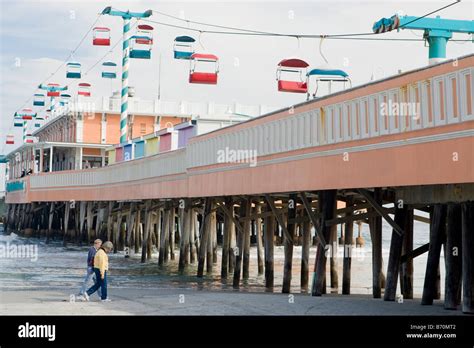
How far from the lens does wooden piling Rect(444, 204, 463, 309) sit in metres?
15.3

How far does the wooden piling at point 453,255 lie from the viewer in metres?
15.3

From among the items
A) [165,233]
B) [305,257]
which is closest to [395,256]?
[305,257]

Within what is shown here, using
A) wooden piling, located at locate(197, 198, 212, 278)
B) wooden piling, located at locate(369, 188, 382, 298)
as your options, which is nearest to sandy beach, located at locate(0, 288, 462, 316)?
wooden piling, located at locate(369, 188, 382, 298)

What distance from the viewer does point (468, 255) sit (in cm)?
1441

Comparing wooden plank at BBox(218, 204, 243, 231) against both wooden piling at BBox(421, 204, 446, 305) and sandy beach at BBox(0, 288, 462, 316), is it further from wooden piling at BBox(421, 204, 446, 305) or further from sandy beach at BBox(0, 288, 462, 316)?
wooden piling at BBox(421, 204, 446, 305)

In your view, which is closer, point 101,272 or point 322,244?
point 101,272

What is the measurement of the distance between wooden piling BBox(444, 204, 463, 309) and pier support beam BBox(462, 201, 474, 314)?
63 centimetres

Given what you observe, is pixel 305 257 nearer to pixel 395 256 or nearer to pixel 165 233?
pixel 395 256

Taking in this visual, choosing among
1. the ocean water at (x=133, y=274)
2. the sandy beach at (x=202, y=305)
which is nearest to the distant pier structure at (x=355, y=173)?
the sandy beach at (x=202, y=305)

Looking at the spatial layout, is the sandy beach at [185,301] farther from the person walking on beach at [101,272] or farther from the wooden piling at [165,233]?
the wooden piling at [165,233]

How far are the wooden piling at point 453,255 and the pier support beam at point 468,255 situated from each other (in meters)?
0.63

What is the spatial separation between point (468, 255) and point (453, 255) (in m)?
0.86
